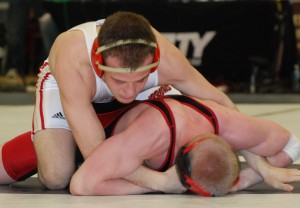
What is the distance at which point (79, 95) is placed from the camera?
343 cm

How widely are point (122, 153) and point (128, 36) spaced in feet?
1.40

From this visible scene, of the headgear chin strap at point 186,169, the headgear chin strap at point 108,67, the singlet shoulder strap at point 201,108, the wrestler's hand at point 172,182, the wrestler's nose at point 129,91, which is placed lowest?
the wrestler's hand at point 172,182

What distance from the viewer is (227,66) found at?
8273 millimetres

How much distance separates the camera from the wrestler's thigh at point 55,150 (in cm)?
373

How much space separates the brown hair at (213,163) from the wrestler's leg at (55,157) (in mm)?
749

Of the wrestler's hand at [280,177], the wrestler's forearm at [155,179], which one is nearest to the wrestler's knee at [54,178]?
the wrestler's forearm at [155,179]

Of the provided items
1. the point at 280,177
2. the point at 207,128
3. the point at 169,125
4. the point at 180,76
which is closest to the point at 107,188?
the point at 169,125

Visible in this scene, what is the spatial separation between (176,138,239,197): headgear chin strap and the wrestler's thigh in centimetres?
67

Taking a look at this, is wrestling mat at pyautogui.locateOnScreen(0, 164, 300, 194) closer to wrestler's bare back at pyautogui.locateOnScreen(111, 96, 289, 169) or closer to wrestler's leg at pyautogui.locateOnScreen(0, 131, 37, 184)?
wrestler's leg at pyautogui.locateOnScreen(0, 131, 37, 184)

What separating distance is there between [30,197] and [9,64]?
5075 millimetres

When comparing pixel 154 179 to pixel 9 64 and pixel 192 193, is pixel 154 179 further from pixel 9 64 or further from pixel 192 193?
pixel 9 64

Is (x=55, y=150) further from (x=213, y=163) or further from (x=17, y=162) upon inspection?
(x=213, y=163)

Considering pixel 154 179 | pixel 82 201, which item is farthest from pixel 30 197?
pixel 154 179

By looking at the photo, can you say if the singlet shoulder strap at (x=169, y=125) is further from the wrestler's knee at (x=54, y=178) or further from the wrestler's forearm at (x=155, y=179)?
the wrestler's knee at (x=54, y=178)
